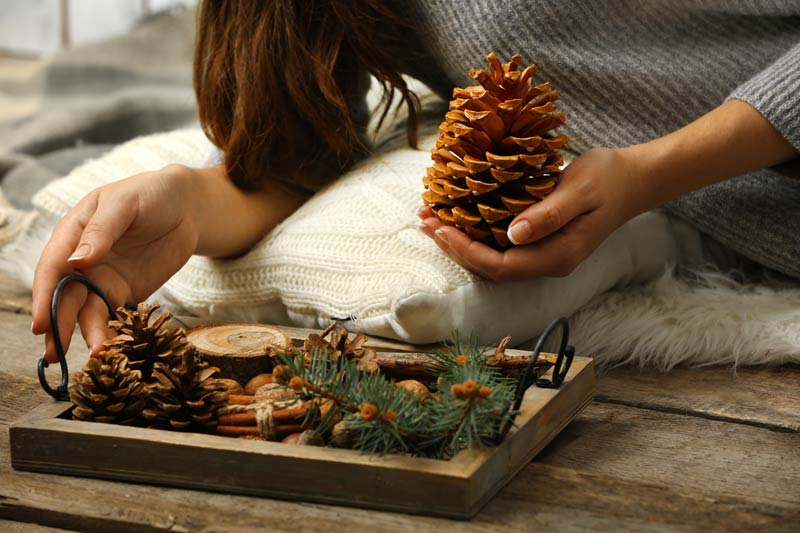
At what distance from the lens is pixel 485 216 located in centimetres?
81

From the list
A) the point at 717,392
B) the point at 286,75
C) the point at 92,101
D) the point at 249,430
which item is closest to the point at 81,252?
the point at 249,430

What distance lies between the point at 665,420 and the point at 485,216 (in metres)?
0.23

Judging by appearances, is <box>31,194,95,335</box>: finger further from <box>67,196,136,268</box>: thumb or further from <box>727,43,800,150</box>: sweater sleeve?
<box>727,43,800,150</box>: sweater sleeve

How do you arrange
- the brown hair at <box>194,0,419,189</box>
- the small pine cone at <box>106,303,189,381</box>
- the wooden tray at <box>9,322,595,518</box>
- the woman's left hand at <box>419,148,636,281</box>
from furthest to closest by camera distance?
the brown hair at <box>194,0,419,189</box> < the woman's left hand at <box>419,148,636,281</box> < the small pine cone at <box>106,303,189,381</box> < the wooden tray at <box>9,322,595,518</box>

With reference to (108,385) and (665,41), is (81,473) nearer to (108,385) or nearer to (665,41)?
(108,385)

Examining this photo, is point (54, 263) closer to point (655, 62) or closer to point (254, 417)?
point (254, 417)

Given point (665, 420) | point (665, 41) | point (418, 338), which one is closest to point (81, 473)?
point (418, 338)

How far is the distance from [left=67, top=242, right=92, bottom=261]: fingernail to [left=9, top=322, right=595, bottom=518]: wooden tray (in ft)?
0.46

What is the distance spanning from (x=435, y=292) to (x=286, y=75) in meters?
0.33

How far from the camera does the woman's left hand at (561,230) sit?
0.80 meters

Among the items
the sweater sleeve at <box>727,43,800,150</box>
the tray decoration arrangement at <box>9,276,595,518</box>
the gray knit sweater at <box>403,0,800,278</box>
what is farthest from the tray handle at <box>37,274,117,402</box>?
the sweater sleeve at <box>727,43,800,150</box>

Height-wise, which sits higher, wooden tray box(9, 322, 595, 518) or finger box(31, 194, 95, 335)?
finger box(31, 194, 95, 335)

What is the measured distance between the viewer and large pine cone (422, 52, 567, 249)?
79 centimetres

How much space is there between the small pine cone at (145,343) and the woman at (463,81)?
174 millimetres
